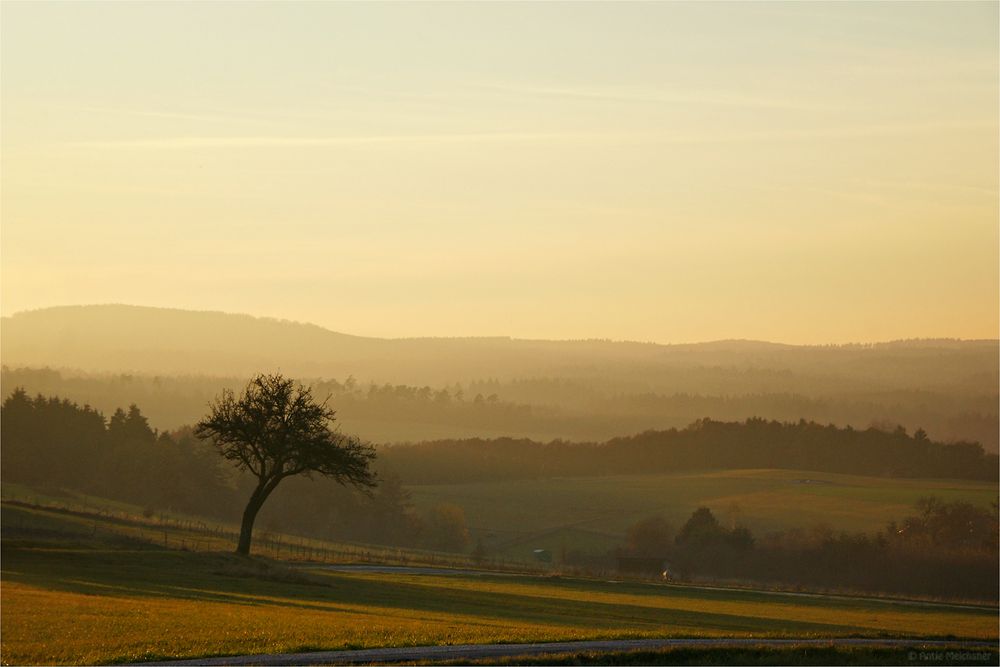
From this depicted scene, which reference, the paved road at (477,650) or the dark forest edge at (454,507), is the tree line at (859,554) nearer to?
the dark forest edge at (454,507)

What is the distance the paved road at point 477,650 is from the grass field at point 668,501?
9537cm

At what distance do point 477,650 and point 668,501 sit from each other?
440 ft

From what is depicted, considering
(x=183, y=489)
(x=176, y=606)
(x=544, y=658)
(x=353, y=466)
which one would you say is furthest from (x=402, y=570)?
(x=183, y=489)

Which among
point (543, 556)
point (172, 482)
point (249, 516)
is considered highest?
point (172, 482)

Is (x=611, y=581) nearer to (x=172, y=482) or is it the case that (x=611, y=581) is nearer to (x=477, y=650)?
(x=477, y=650)

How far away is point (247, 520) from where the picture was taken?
78.0m

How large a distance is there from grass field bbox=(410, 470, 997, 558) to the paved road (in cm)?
9537

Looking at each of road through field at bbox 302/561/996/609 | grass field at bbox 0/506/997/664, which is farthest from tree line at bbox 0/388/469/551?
road through field at bbox 302/561/996/609

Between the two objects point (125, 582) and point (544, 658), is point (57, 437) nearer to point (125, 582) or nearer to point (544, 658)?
point (125, 582)

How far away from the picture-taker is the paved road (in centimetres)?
3253

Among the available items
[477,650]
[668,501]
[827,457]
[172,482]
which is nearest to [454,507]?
[172,482]

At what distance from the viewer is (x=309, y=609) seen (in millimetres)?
49438

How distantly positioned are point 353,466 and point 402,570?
9.43m

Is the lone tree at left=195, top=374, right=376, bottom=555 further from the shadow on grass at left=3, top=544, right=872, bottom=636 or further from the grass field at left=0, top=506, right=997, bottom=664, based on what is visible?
the shadow on grass at left=3, top=544, right=872, bottom=636
